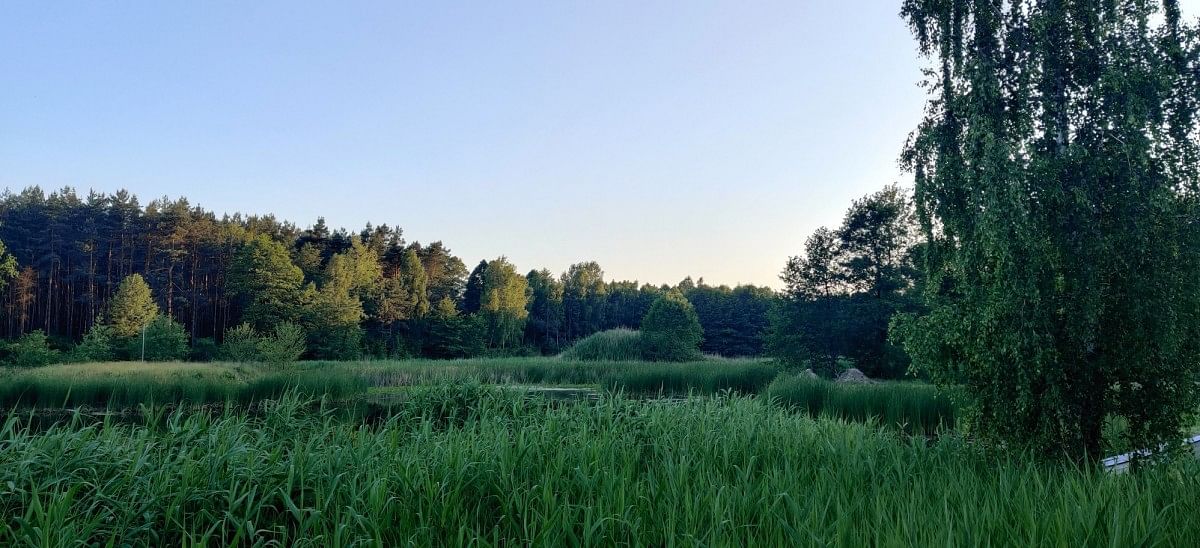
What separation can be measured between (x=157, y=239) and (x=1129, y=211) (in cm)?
5162

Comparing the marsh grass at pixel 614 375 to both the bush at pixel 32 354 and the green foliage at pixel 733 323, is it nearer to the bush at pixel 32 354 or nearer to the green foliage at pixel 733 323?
the bush at pixel 32 354

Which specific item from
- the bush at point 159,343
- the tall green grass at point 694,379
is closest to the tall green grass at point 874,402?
the tall green grass at point 694,379

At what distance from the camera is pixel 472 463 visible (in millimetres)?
4105

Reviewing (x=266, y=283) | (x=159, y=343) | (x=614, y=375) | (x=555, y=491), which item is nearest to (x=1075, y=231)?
(x=555, y=491)

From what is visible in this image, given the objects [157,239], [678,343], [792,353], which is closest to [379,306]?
[157,239]

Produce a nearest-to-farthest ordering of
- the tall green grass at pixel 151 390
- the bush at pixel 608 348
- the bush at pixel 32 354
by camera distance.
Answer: the tall green grass at pixel 151 390 < the bush at pixel 32 354 < the bush at pixel 608 348

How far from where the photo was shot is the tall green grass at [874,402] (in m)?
11.2

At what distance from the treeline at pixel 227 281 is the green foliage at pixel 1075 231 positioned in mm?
30295

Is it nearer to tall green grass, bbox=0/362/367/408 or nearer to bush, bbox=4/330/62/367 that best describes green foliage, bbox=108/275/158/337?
bush, bbox=4/330/62/367

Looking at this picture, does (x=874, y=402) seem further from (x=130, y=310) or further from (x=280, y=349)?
(x=130, y=310)

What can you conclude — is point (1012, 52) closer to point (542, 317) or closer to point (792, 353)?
point (792, 353)

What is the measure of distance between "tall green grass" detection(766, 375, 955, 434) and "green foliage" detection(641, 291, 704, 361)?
15.9 meters

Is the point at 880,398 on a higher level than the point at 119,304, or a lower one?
lower

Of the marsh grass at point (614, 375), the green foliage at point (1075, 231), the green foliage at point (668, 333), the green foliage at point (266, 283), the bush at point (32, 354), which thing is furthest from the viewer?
the green foliage at point (266, 283)
